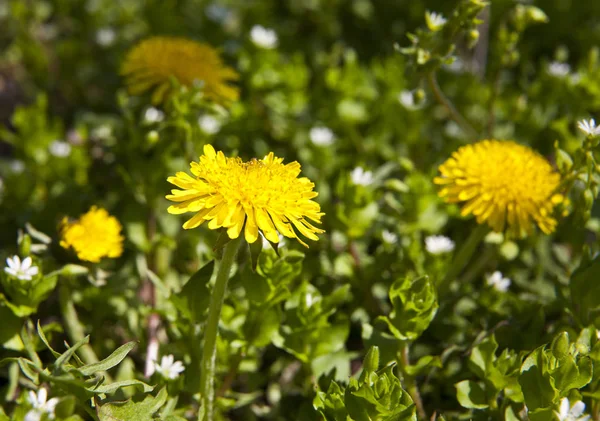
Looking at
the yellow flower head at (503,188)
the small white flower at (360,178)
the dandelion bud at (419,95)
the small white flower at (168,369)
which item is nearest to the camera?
the small white flower at (168,369)

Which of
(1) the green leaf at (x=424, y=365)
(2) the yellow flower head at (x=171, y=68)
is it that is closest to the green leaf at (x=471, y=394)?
(1) the green leaf at (x=424, y=365)

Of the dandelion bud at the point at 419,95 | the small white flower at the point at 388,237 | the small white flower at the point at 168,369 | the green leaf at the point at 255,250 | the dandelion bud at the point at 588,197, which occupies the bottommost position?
the small white flower at the point at 388,237

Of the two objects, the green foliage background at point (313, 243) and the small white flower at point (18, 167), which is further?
the small white flower at point (18, 167)

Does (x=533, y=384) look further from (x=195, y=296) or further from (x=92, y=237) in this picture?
(x=92, y=237)

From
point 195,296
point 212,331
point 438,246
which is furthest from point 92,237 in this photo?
point 438,246

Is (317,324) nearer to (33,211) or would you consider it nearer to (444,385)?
(444,385)

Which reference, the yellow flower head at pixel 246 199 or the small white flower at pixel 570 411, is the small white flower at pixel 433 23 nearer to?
the yellow flower head at pixel 246 199

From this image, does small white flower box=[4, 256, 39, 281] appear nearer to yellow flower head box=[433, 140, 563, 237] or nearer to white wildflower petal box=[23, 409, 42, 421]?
white wildflower petal box=[23, 409, 42, 421]

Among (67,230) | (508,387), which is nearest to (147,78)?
(67,230)
